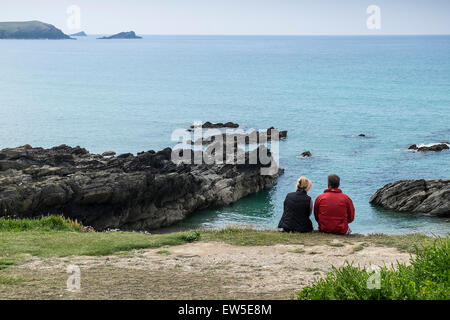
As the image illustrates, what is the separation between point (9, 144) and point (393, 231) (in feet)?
168

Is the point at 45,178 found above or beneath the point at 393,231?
above

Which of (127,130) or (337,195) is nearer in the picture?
(337,195)

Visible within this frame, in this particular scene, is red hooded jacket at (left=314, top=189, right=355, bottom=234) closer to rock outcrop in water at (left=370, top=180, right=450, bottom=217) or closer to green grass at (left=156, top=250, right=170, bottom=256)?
green grass at (left=156, top=250, right=170, bottom=256)

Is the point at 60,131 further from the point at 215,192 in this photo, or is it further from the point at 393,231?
the point at 393,231

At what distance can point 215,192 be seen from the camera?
4619cm

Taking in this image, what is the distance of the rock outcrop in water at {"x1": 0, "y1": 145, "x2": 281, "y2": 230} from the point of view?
35.2 metres

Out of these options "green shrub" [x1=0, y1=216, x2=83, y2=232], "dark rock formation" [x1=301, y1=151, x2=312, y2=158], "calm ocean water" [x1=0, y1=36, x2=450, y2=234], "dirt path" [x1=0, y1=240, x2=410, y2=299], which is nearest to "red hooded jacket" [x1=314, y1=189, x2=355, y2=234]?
"dirt path" [x1=0, y1=240, x2=410, y2=299]

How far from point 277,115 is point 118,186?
58862mm

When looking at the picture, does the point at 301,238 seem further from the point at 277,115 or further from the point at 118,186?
the point at 277,115

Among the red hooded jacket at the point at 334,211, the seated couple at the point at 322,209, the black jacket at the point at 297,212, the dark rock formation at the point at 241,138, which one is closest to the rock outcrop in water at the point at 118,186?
the dark rock formation at the point at 241,138
